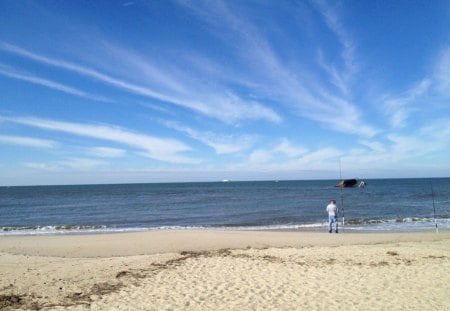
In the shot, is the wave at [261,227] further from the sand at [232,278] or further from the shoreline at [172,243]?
the sand at [232,278]

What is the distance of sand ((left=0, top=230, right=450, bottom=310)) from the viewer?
803cm

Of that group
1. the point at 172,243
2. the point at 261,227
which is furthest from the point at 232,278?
the point at 261,227

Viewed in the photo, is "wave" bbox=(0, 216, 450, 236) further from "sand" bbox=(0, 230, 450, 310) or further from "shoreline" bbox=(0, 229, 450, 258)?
"sand" bbox=(0, 230, 450, 310)

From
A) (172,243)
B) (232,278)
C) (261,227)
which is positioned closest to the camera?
(232,278)

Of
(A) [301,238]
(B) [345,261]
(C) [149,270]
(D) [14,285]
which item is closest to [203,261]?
(C) [149,270]

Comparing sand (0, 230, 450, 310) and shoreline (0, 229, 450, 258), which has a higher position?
sand (0, 230, 450, 310)

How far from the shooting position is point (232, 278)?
10.0m

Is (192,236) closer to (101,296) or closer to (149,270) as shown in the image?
(149,270)

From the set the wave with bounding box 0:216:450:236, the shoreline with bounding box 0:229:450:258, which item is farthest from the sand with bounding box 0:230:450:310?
the wave with bounding box 0:216:450:236

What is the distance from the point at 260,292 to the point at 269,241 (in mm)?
8658

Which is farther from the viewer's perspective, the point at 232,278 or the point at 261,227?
the point at 261,227

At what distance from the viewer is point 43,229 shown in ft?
88.3

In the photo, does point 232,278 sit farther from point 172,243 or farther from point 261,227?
point 261,227

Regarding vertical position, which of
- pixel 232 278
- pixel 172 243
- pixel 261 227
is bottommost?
pixel 261 227
